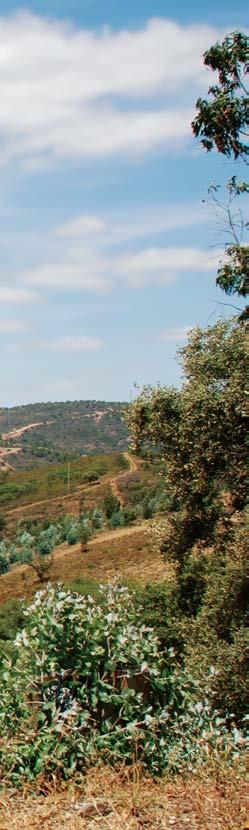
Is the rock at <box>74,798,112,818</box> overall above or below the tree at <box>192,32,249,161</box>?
below

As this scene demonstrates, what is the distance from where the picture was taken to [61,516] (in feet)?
283

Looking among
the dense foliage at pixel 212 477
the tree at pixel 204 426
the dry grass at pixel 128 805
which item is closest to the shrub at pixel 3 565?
the dense foliage at pixel 212 477

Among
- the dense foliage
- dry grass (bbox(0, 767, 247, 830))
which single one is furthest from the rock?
the dense foliage

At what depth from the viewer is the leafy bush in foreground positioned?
513 centimetres

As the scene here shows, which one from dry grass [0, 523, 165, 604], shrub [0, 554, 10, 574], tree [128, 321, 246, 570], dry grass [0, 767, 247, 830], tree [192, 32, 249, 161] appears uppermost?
tree [192, 32, 249, 161]

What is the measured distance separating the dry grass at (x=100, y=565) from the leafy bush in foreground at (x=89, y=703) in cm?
3263

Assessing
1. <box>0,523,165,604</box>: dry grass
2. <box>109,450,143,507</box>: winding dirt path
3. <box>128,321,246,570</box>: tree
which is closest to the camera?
<box>128,321,246,570</box>: tree

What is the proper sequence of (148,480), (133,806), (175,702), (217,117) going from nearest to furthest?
(133,806)
(175,702)
(217,117)
(148,480)

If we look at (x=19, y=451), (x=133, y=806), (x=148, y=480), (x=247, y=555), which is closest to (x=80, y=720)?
(x=133, y=806)

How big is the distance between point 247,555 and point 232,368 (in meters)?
3.86

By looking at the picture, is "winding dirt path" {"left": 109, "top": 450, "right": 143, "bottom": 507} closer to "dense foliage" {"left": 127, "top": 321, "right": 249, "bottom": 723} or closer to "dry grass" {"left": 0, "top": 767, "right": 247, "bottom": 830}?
"dense foliage" {"left": 127, "top": 321, "right": 249, "bottom": 723}

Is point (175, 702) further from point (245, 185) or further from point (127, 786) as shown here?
point (245, 185)

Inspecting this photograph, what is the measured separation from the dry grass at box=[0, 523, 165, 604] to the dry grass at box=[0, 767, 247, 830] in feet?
110

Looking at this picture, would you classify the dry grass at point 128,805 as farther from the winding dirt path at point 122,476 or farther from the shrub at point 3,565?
the winding dirt path at point 122,476
